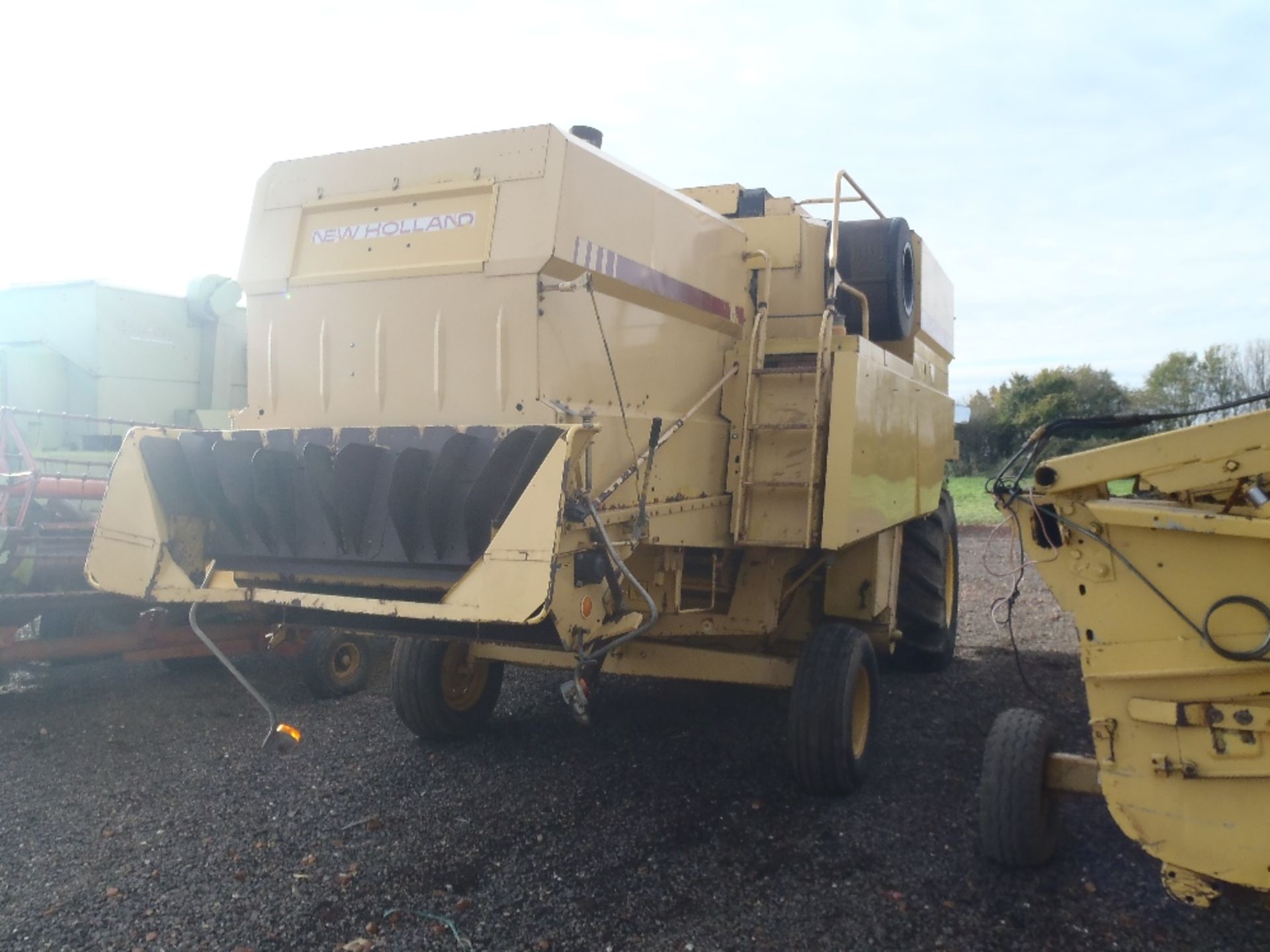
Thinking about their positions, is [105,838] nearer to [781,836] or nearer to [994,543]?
[781,836]

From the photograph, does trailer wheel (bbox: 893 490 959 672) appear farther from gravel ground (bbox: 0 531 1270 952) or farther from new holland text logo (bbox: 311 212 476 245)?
new holland text logo (bbox: 311 212 476 245)

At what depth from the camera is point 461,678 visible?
17.1ft

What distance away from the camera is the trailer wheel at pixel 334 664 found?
6.00 meters

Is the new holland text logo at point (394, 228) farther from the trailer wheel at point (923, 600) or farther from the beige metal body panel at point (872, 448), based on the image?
the trailer wheel at point (923, 600)

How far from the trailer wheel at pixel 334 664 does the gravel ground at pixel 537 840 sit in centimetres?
20

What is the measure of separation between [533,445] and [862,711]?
2.41m

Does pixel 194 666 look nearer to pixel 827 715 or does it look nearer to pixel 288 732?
pixel 288 732

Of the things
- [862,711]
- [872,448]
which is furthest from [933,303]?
[862,711]

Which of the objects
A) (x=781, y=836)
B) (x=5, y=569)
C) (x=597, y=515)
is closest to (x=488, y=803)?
(x=781, y=836)

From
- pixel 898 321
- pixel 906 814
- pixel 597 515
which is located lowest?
pixel 906 814

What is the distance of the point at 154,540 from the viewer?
3754 millimetres

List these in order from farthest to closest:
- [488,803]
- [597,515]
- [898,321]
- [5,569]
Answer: [5,569], [898,321], [488,803], [597,515]

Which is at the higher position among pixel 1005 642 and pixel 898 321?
pixel 898 321

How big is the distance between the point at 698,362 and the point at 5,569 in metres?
4.68
